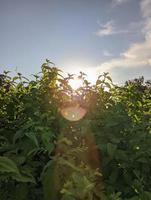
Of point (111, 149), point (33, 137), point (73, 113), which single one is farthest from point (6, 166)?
point (73, 113)

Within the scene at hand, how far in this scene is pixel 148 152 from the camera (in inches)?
138

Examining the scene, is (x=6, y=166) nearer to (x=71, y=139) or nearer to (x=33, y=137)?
(x=33, y=137)

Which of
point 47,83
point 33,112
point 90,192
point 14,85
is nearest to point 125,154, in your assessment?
point 90,192

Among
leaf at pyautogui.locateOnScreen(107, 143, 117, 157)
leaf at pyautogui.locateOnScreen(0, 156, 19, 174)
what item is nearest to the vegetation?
leaf at pyautogui.locateOnScreen(107, 143, 117, 157)

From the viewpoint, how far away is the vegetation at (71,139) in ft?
9.62

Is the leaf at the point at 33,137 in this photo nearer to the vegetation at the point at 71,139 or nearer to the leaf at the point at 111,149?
the vegetation at the point at 71,139

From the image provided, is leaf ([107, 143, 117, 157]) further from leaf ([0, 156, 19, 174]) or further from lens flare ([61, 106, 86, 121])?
leaf ([0, 156, 19, 174])

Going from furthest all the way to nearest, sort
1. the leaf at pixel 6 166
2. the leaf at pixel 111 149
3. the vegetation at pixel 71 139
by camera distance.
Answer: the leaf at pixel 111 149
the vegetation at pixel 71 139
the leaf at pixel 6 166

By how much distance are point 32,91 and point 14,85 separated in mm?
445

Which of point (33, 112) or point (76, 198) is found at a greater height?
point (33, 112)

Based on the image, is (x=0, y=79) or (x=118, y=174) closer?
(x=118, y=174)

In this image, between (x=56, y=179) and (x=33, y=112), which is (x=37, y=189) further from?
(x=33, y=112)

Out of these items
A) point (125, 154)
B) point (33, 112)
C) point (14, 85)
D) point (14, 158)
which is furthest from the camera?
point (14, 85)

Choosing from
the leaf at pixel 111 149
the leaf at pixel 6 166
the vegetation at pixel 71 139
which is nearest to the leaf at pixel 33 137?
the vegetation at pixel 71 139
